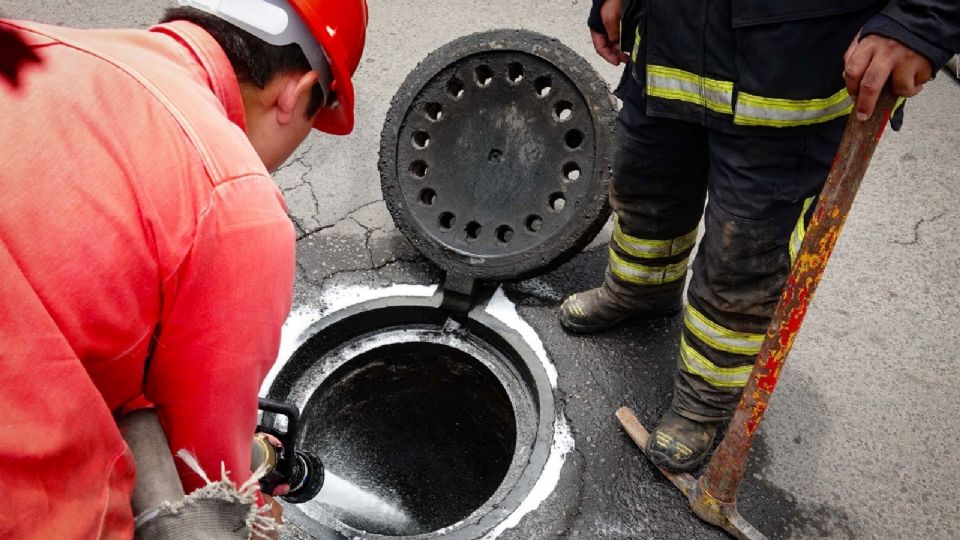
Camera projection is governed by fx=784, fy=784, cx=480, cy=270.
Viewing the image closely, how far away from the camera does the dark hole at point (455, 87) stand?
306 cm

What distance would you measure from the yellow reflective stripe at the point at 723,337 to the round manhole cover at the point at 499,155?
1.99ft

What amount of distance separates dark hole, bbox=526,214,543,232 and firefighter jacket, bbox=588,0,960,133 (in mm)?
853

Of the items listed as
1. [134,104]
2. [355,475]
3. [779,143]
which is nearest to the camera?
[134,104]

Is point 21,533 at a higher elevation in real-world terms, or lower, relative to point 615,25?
lower

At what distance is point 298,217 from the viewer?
3359 millimetres

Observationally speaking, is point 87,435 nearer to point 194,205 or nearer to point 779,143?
point 194,205

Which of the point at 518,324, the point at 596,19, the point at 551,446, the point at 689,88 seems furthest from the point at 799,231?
the point at 518,324

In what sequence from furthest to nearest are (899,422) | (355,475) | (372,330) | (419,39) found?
(419,39) < (355,475) < (372,330) < (899,422)

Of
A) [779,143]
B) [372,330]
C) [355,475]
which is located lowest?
[355,475]

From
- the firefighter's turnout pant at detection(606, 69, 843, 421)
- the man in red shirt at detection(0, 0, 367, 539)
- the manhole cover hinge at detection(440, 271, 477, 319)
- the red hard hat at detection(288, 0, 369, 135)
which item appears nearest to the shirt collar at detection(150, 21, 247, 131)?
the man in red shirt at detection(0, 0, 367, 539)

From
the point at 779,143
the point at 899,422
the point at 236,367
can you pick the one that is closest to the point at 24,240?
the point at 236,367

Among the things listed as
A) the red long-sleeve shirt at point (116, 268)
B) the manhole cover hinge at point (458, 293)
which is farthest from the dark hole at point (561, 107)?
the red long-sleeve shirt at point (116, 268)

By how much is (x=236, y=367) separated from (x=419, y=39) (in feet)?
11.1

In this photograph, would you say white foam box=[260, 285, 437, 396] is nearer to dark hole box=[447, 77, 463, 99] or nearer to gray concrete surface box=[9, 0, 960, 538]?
gray concrete surface box=[9, 0, 960, 538]
